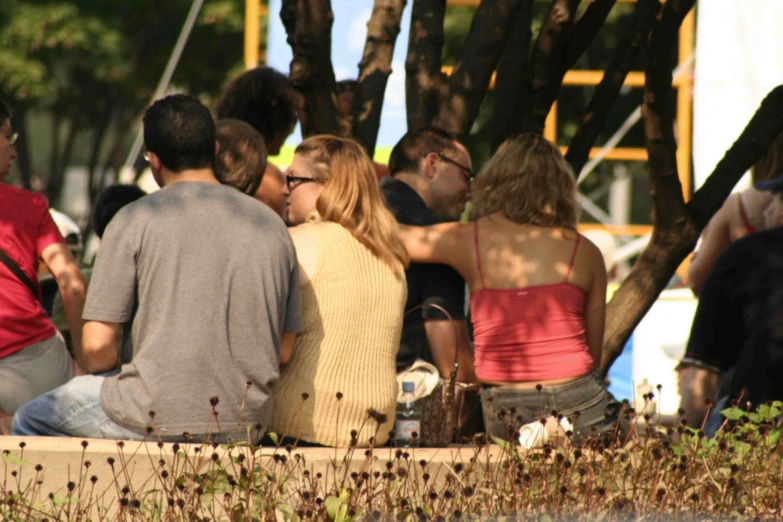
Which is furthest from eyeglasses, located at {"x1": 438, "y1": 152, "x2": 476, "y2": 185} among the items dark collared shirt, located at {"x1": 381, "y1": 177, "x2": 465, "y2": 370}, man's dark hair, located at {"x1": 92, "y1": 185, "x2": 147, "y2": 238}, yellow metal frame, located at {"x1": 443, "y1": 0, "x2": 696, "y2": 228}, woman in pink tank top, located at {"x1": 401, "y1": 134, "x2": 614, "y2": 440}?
yellow metal frame, located at {"x1": 443, "y1": 0, "x2": 696, "y2": 228}

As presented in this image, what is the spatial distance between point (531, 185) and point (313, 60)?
1.06m

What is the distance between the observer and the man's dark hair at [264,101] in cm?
584

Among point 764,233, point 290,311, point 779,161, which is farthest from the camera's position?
point 779,161

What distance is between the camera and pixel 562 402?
184 inches

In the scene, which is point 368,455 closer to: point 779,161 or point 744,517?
point 744,517

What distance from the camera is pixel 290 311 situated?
4285 millimetres

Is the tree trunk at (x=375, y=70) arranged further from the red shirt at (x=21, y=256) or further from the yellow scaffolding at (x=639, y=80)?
the yellow scaffolding at (x=639, y=80)

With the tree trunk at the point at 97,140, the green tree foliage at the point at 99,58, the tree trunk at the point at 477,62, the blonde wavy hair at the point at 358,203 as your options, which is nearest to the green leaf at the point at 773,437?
the blonde wavy hair at the point at 358,203

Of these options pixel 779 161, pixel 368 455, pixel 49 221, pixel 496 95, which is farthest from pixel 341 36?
pixel 368 455

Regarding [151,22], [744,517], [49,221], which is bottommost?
[744,517]

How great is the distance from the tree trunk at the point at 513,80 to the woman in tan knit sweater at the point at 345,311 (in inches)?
51.7

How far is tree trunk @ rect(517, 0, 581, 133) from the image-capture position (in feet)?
17.8

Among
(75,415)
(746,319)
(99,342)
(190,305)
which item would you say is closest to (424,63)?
(746,319)

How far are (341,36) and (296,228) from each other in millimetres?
5833
